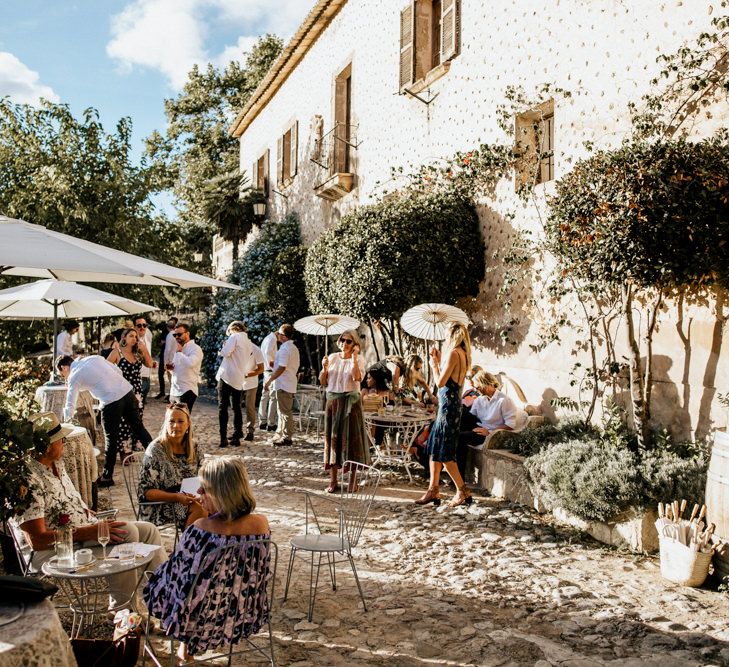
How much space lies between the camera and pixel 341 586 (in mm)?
4773

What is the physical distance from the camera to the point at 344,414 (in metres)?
7.38

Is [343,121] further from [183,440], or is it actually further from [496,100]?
[183,440]

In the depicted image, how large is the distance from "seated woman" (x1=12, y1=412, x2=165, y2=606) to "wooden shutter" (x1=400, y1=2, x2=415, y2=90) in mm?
8880

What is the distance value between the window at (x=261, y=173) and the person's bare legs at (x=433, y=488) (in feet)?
49.6

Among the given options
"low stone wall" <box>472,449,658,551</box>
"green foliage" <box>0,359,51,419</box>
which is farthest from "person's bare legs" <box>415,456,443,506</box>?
"green foliage" <box>0,359,51,419</box>

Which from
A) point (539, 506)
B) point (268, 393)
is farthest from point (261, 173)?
point (539, 506)

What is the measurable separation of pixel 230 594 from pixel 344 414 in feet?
13.9

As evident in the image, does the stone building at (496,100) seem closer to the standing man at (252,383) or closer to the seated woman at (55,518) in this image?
the standing man at (252,383)

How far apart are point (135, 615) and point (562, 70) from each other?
7.17 m

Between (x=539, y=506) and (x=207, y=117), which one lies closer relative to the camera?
(x=539, y=506)

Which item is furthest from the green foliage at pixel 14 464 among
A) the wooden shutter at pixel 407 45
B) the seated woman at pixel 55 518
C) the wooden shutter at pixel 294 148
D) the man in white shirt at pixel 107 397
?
the wooden shutter at pixel 294 148

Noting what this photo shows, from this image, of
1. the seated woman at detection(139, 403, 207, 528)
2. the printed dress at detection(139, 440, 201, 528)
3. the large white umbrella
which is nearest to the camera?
the large white umbrella

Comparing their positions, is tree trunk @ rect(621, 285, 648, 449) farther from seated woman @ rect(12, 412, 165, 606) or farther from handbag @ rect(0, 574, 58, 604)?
handbag @ rect(0, 574, 58, 604)

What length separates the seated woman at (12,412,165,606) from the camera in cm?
373
